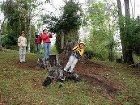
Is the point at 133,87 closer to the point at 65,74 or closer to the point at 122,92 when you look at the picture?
the point at 122,92

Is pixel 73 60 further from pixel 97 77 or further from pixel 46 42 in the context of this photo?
pixel 46 42

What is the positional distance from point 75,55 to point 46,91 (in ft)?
9.63

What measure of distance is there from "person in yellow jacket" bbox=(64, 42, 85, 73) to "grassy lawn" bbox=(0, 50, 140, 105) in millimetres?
796

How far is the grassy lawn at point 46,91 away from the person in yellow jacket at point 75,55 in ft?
2.61

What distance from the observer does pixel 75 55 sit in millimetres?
20750

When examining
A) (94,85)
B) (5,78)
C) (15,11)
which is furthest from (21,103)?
(15,11)

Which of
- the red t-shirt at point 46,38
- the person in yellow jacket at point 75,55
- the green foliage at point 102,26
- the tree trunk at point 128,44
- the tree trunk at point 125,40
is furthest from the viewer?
the green foliage at point 102,26

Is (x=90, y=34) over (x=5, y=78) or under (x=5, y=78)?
over

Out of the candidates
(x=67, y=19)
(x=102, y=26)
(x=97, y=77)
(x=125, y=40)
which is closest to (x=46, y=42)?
(x=97, y=77)

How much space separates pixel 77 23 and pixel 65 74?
1082 centimetres

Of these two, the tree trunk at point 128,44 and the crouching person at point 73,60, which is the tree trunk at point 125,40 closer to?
the tree trunk at point 128,44

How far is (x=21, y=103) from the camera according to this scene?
17016 millimetres

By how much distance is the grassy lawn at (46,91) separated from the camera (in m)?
17.7

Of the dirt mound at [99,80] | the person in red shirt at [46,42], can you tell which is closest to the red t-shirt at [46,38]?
the person in red shirt at [46,42]
